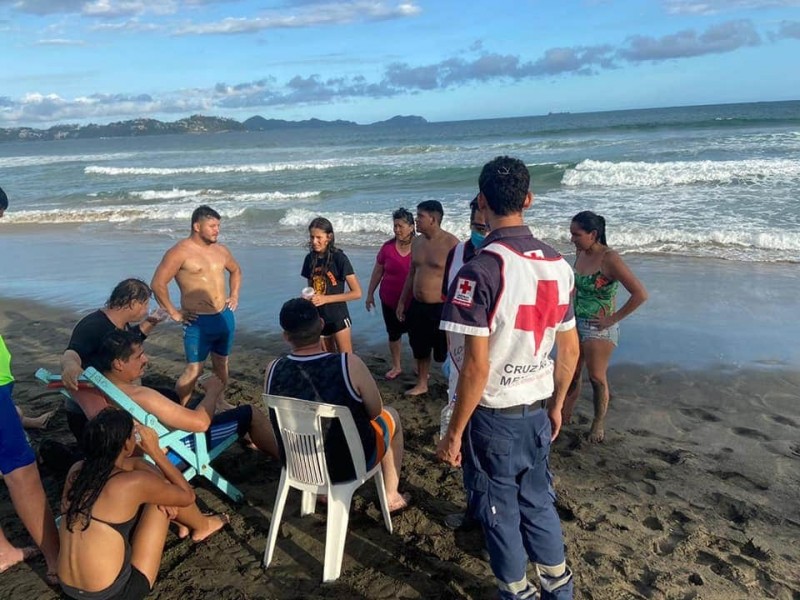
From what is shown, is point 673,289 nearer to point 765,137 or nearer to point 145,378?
point 145,378

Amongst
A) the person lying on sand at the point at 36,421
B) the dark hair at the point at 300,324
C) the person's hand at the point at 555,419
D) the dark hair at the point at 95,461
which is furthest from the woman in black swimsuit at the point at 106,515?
the person lying on sand at the point at 36,421

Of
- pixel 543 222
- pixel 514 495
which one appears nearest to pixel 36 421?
pixel 514 495

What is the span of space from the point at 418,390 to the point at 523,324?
3263 mm

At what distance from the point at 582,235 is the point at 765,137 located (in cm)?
3008

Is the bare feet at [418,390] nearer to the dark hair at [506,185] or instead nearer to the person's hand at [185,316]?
the person's hand at [185,316]

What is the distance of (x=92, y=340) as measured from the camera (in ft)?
13.1

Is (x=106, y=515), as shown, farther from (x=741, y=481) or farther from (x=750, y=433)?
(x=750, y=433)

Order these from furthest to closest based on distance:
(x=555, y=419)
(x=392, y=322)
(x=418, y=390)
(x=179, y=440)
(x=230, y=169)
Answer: (x=230, y=169) < (x=392, y=322) < (x=418, y=390) < (x=179, y=440) < (x=555, y=419)

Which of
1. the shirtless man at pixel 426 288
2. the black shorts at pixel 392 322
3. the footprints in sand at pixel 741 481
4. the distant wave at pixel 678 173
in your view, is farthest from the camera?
the distant wave at pixel 678 173

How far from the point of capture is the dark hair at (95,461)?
2.88 m

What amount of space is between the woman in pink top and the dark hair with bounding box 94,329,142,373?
270cm

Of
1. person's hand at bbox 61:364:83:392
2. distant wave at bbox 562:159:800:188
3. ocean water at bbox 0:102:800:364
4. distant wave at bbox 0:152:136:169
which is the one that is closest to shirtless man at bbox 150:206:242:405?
person's hand at bbox 61:364:83:392

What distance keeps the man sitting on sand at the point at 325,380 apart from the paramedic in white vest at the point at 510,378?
64 cm

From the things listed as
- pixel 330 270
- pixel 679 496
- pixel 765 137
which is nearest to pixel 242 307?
pixel 330 270
